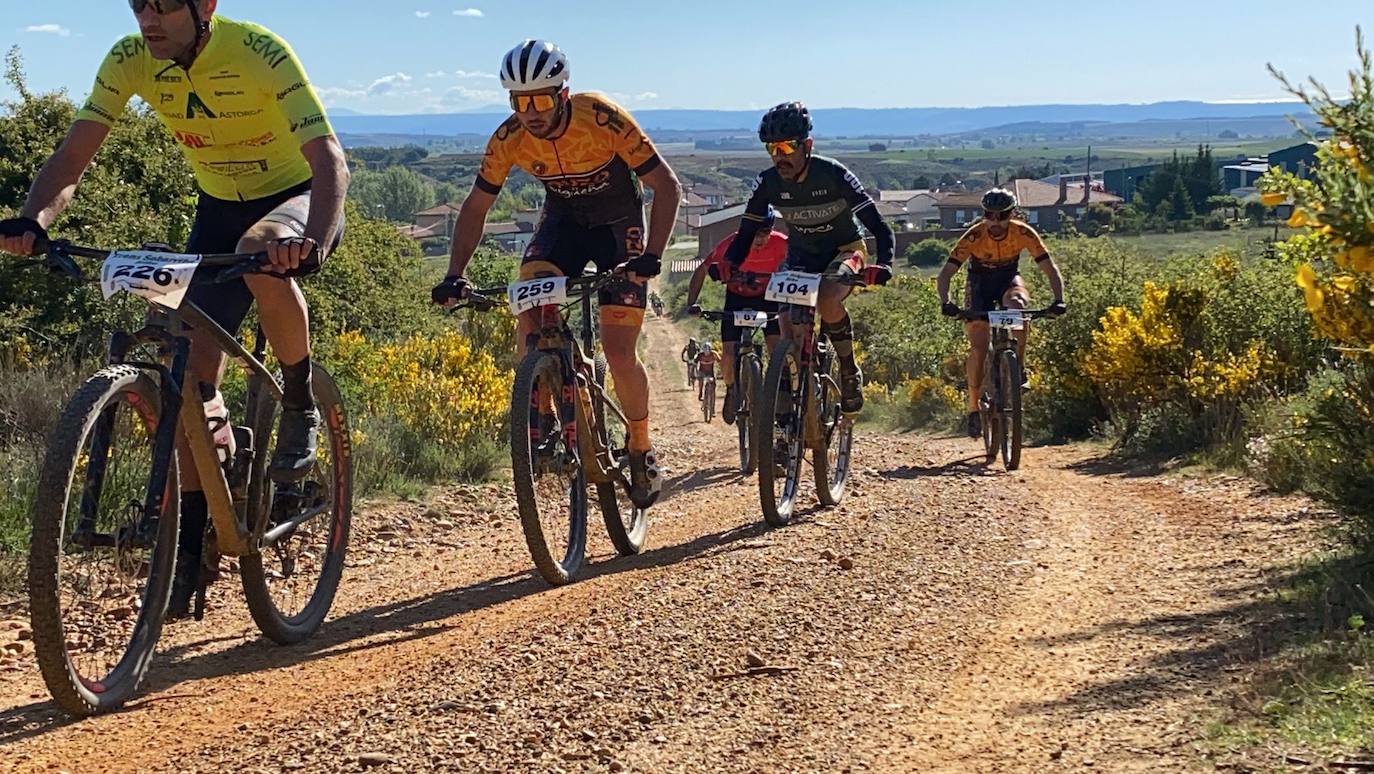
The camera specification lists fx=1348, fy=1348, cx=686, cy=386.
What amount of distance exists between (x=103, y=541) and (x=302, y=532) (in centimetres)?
129

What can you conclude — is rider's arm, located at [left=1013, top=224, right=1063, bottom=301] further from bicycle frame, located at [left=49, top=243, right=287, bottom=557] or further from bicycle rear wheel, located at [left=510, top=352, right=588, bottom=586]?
bicycle frame, located at [left=49, top=243, right=287, bottom=557]

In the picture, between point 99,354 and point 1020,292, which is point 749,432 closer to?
point 1020,292

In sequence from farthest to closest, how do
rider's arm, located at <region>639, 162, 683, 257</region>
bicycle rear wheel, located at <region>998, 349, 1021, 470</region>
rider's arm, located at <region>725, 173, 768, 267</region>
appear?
bicycle rear wheel, located at <region>998, 349, 1021, 470</region>, rider's arm, located at <region>725, 173, 768, 267</region>, rider's arm, located at <region>639, 162, 683, 257</region>

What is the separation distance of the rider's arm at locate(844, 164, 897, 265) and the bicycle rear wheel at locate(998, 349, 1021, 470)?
308cm

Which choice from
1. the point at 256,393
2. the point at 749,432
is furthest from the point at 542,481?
the point at 749,432

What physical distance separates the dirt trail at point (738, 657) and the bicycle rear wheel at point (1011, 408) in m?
3.04

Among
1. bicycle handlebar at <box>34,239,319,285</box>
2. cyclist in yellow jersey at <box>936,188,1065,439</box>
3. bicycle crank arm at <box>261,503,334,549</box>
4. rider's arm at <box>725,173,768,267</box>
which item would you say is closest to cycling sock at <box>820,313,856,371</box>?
rider's arm at <box>725,173,768,267</box>

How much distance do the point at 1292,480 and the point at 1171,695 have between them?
173 inches

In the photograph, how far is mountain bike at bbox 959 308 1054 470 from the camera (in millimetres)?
10805

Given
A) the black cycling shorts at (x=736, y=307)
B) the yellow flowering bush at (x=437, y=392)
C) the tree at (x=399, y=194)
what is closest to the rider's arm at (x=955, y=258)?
the black cycling shorts at (x=736, y=307)

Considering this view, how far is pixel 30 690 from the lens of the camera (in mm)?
4441

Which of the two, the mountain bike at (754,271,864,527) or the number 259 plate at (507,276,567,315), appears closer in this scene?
the number 259 plate at (507,276,567,315)

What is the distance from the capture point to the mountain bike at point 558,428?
18.7ft

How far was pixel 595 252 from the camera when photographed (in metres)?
6.59
